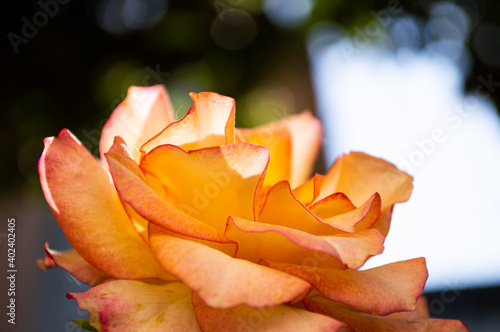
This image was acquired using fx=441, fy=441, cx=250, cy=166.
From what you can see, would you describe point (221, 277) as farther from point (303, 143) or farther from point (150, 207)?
point (303, 143)

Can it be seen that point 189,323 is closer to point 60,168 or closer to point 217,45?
point 60,168

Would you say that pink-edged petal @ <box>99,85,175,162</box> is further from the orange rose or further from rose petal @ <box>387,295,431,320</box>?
rose petal @ <box>387,295,431,320</box>

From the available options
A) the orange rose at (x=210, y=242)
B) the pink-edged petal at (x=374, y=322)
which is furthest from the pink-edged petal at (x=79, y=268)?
the pink-edged petal at (x=374, y=322)

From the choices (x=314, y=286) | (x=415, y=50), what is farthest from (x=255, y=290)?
(x=415, y=50)

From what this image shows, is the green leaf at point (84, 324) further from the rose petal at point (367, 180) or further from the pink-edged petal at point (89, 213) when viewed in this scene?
the rose petal at point (367, 180)

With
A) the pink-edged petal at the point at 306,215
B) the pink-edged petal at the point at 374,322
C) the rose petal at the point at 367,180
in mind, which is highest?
the pink-edged petal at the point at 306,215

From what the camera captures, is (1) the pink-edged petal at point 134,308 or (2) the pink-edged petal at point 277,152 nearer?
(1) the pink-edged petal at point 134,308

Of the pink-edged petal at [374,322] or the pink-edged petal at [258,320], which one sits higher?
the pink-edged petal at [258,320]

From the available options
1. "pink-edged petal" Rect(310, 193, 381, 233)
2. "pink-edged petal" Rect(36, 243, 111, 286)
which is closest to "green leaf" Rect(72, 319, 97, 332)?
"pink-edged petal" Rect(36, 243, 111, 286)
